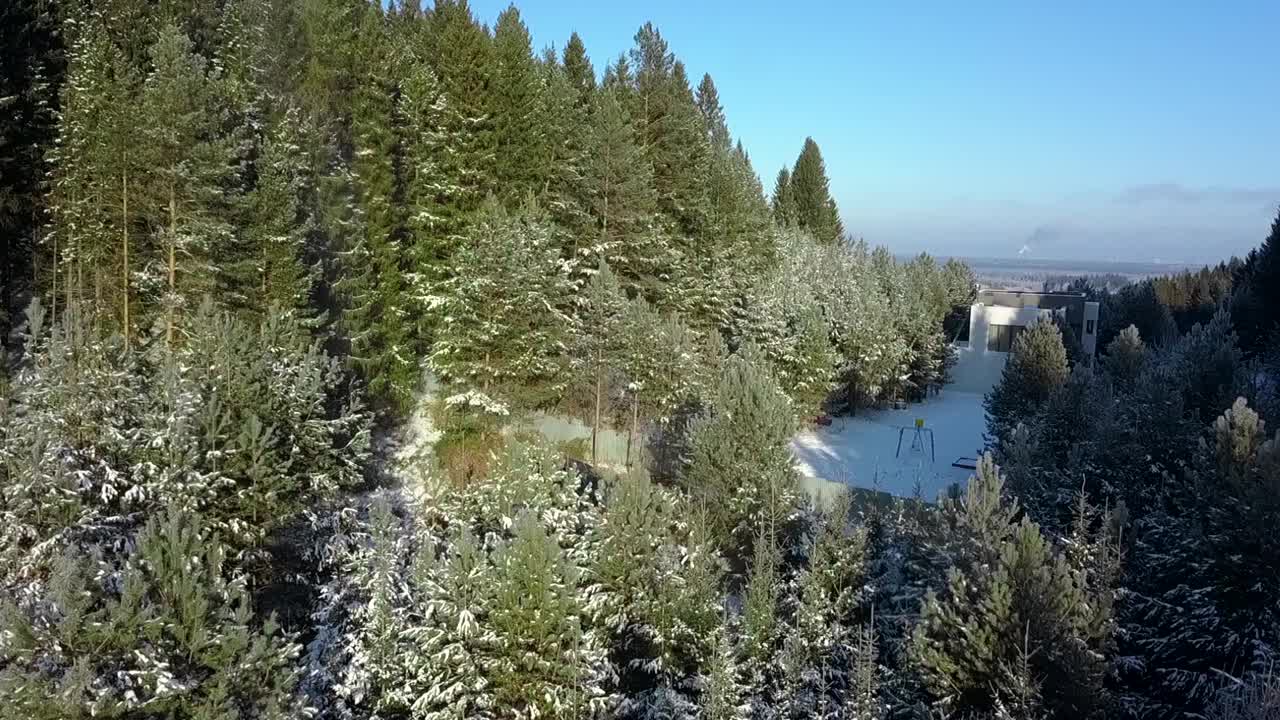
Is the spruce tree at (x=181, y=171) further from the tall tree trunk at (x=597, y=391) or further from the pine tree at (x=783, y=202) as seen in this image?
the pine tree at (x=783, y=202)

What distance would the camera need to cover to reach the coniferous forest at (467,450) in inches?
504

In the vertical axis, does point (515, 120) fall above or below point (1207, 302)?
above

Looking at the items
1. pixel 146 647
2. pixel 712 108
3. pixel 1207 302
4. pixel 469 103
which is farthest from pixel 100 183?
pixel 1207 302

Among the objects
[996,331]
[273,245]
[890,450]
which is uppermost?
[273,245]

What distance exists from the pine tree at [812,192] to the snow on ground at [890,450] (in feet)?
82.8

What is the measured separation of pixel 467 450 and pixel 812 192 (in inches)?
1944

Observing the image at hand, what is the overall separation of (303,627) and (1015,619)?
45.3 feet

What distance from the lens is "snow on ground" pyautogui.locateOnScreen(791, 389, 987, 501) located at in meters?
28.6

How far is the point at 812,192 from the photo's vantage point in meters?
66.6

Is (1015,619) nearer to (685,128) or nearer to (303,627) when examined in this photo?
(303,627)

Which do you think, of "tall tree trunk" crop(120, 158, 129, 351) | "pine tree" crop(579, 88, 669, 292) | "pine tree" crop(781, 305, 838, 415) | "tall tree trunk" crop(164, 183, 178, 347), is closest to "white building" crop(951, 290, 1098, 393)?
"pine tree" crop(781, 305, 838, 415)

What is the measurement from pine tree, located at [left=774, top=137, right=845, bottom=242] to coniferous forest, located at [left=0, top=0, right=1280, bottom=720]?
3433cm

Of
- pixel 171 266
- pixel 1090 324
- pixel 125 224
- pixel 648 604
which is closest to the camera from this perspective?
pixel 648 604

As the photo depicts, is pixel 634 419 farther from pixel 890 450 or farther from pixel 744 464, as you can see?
pixel 890 450
